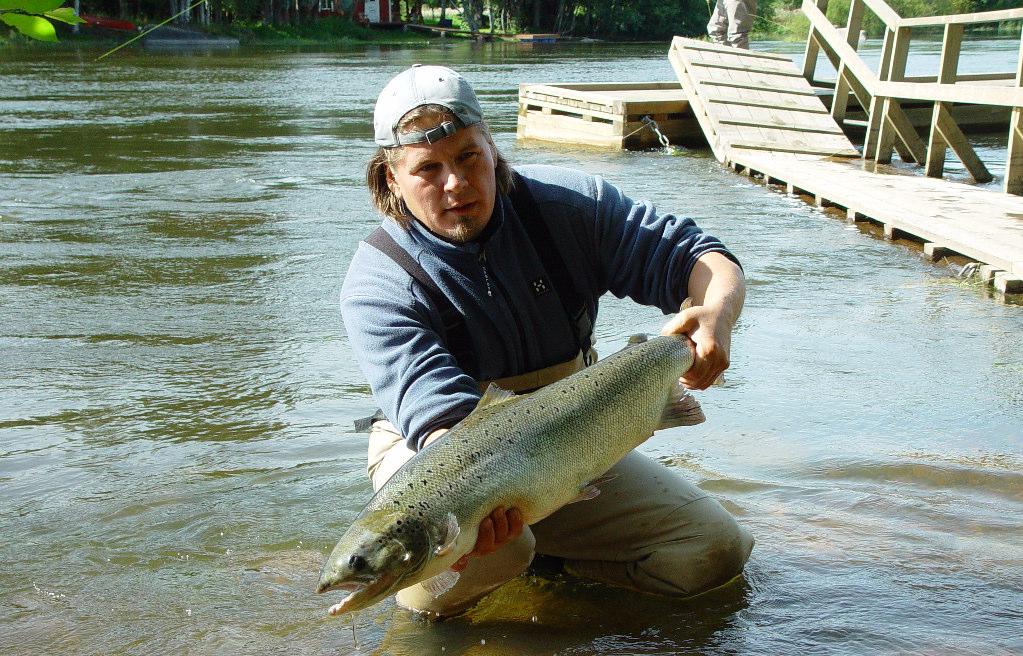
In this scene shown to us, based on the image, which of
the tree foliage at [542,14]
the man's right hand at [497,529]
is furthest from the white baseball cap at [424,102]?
the tree foliage at [542,14]

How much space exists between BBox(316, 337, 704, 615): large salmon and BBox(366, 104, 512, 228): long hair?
0.92m

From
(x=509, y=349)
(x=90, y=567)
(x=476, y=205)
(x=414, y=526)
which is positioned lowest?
(x=90, y=567)

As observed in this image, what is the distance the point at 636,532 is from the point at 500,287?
1.02m

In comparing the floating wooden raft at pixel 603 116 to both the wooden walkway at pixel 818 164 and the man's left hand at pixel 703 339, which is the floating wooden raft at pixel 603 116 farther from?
the man's left hand at pixel 703 339

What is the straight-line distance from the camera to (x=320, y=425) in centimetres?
598

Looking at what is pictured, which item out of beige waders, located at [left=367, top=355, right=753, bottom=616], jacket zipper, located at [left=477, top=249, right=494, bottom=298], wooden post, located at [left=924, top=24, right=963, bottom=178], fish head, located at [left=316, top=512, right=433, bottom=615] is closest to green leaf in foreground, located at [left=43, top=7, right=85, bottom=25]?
fish head, located at [left=316, top=512, right=433, bottom=615]

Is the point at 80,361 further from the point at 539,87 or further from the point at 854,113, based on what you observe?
the point at 854,113

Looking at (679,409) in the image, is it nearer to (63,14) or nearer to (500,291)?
(500,291)

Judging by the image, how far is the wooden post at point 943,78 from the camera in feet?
41.8

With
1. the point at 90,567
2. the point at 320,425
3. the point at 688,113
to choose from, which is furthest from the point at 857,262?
the point at 688,113

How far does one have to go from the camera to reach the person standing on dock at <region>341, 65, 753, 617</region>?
3.57 meters

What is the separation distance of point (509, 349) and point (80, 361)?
14.9 ft

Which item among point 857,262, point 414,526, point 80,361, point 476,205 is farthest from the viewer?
point 857,262

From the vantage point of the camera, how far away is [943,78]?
519 inches
